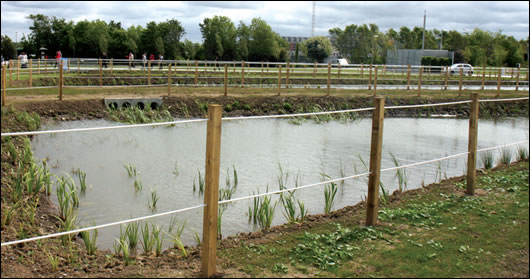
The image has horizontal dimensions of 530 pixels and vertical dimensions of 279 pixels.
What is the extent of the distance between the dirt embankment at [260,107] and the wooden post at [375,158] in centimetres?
1394

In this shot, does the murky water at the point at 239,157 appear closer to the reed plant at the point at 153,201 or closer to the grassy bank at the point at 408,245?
the reed plant at the point at 153,201

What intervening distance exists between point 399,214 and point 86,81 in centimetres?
2640

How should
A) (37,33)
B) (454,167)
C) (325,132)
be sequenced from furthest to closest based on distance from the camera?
(37,33) → (325,132) → (454,167)

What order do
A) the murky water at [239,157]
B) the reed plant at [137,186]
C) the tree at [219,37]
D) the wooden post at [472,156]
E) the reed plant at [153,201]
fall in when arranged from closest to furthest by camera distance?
the wooden post at [472,156] → the reed plant at [153,201] → the murky water at [239,157] → the reed plant at [137,186] → the tree at [219,37]

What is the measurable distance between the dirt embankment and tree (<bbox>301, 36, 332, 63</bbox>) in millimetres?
48519

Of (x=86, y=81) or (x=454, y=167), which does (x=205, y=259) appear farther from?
(x=86, y=81)

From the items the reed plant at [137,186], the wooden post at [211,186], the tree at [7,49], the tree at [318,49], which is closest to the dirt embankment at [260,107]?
the reed plant at [137,186]

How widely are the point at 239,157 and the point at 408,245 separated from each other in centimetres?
792

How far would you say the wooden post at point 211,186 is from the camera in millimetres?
4922

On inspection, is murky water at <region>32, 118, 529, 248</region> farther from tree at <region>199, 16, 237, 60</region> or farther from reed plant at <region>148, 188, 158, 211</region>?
tree at <region>199, 16, 237, 60</region>

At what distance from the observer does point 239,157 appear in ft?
44.9

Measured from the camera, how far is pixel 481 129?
68.6 ft

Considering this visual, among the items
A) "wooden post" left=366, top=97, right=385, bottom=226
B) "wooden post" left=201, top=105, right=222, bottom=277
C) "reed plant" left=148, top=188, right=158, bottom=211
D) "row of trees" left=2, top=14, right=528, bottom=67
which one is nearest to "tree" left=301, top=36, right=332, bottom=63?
"row of trees" left=2, top=14, right=528, bottom=67

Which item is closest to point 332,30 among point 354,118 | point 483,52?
point 483,52
